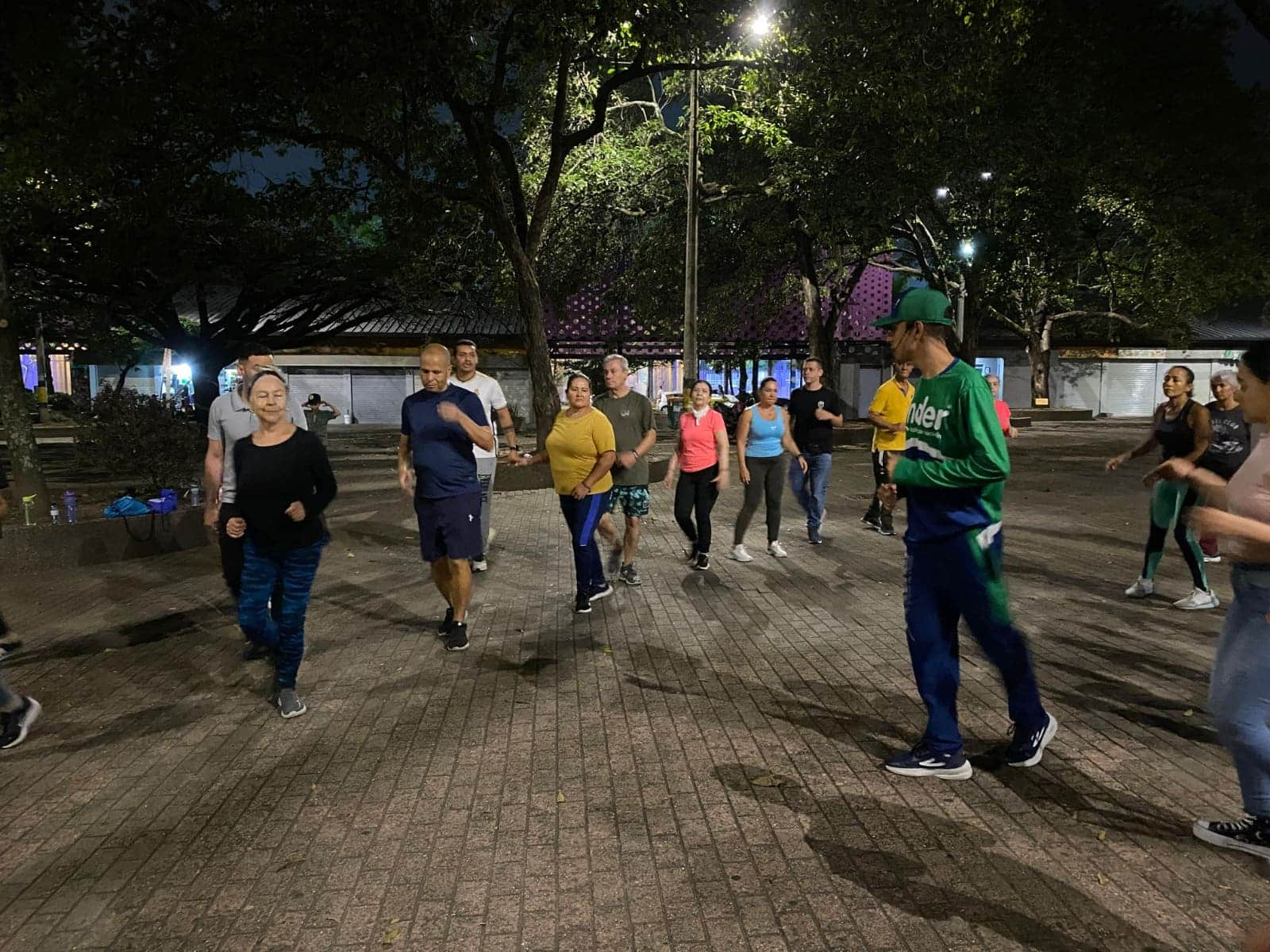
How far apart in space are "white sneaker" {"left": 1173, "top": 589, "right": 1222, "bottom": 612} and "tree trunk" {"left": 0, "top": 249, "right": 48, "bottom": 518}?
36.0 ft

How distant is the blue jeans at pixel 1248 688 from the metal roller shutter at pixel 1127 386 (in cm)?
4557

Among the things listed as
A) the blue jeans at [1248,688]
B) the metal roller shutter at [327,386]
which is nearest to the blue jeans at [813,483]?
the blue jeans at [1248,688]

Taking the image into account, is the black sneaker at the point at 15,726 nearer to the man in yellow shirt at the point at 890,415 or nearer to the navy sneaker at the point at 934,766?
the navy sneaker at the point at 934,766

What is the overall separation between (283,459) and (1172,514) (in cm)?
608

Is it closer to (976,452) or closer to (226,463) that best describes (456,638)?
(226,463)

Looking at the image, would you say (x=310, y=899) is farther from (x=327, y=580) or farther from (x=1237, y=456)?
(x=1237, y=456)

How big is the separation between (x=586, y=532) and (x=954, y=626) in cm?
324

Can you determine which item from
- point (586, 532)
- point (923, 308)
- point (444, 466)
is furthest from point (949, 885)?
point (586, 532)

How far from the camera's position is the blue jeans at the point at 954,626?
11.0 ft

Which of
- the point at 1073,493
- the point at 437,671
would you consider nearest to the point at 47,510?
the point at 437,671

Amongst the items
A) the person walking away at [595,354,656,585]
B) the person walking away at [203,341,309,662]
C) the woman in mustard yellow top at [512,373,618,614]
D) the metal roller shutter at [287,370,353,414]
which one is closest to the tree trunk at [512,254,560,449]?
the person walking away at [595,354,656,585]

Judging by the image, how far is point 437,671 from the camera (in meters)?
5.21

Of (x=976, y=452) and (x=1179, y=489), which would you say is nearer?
(x=976, y=452)

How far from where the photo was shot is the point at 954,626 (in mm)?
3566
